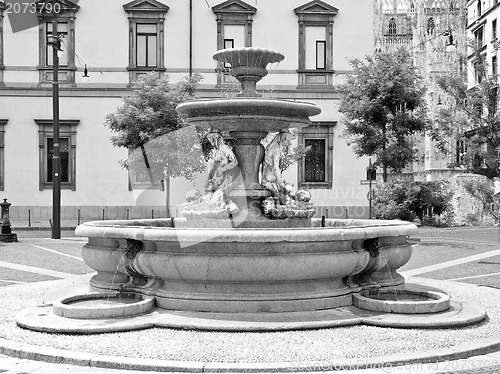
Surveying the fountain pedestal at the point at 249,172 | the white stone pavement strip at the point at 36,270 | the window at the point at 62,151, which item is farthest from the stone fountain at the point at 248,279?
the window at the point at 62,151

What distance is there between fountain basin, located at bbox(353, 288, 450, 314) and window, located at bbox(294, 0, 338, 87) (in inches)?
981

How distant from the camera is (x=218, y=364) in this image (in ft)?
21.9

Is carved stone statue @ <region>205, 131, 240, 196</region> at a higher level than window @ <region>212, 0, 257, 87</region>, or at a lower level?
lower

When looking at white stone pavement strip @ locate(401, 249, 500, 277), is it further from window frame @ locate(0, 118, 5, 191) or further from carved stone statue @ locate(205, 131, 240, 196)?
window frame @ locate(0, 118, 5, 191)

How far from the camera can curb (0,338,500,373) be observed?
21.7 ft

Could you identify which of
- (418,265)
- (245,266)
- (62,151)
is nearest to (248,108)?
(245,266)

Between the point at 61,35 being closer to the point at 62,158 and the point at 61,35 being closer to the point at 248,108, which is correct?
the point at 62,158

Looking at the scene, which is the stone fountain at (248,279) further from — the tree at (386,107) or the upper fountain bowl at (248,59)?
the tree at (386,107)

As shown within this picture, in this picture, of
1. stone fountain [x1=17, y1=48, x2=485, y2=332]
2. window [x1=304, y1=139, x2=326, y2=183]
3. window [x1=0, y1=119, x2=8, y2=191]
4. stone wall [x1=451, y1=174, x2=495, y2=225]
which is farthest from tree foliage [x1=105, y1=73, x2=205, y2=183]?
stone wall [x1=451, y1=174, x2=495, y2=225]

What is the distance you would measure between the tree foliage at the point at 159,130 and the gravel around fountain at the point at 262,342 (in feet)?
62.4

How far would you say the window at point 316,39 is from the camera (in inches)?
1340

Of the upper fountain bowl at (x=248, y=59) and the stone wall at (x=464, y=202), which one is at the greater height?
the upper fountain bowl at (x=248, y=59)

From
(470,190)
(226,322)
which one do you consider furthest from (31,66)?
(226,322)

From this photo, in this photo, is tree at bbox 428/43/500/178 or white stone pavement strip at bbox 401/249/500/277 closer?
white stone pavement strip at bbox 401/249/500/277
